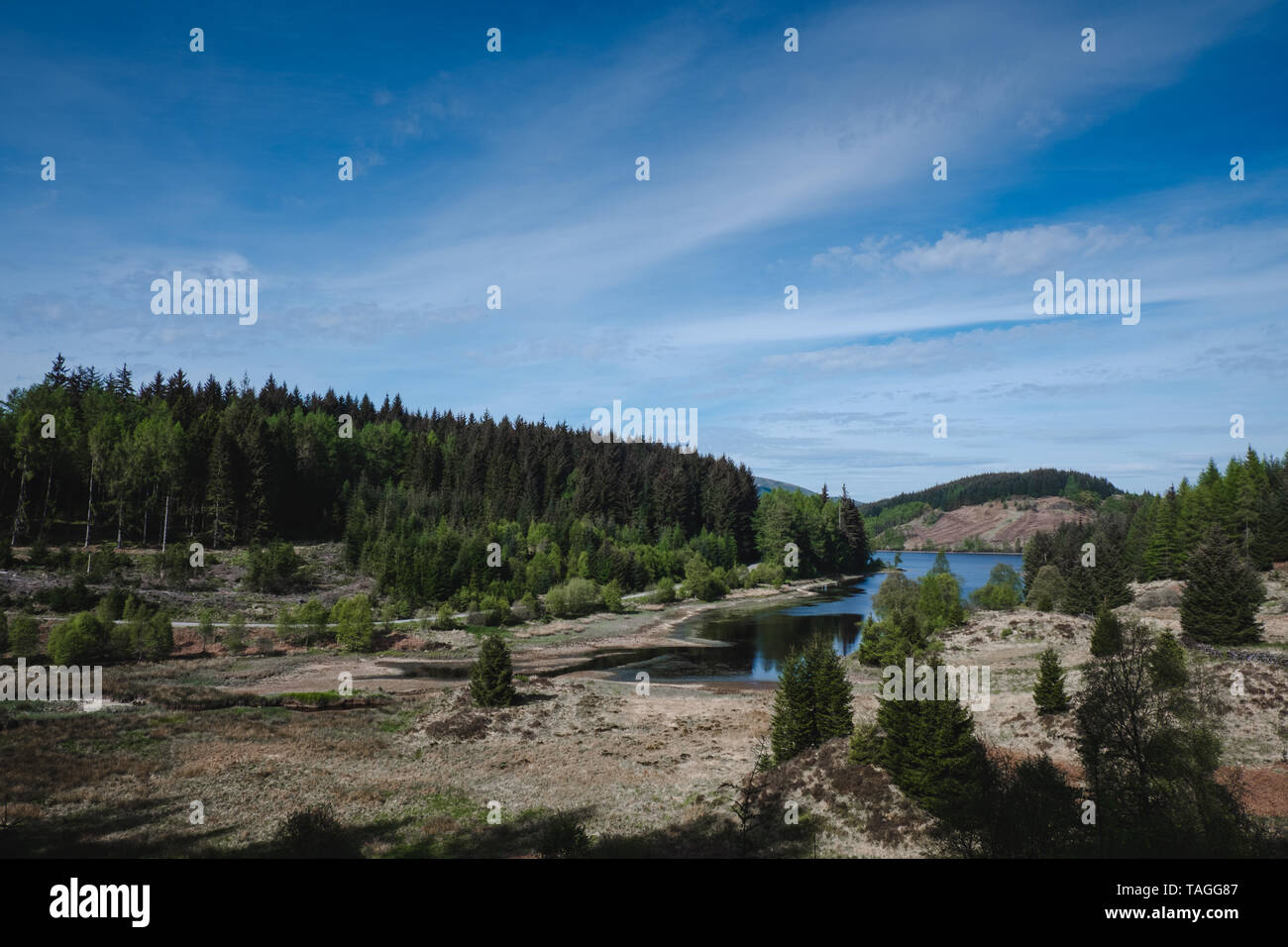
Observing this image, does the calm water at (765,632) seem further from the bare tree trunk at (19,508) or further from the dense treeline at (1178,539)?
the bare tree trunk at (19,508)

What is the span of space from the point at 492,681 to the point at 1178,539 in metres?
93.3

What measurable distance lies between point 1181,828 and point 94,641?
66.7 meters

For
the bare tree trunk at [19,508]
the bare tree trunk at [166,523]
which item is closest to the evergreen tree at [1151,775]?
the bare tree trunk at [166,523]

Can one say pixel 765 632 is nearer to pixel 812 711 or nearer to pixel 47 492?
pixel 812 711

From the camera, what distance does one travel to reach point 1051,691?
115ft

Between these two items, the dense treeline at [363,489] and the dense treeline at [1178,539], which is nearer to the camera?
the dense treeline at [1178,539]

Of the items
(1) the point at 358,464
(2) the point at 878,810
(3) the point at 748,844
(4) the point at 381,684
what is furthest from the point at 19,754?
(1) the point at 358,464

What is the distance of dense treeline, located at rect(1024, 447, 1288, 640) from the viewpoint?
71250mm

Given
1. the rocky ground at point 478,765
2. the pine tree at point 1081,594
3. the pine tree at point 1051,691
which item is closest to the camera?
the rocky ground at point 478,765

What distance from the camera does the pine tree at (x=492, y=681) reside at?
42.2 meters

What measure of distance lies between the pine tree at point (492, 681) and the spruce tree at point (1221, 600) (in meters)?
47.2

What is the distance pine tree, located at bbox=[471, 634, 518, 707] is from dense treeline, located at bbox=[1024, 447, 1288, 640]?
168 ft

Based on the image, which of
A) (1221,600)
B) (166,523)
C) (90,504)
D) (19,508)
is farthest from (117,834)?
(19,508)

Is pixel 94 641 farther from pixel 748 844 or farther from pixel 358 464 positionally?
pixel 358 464
